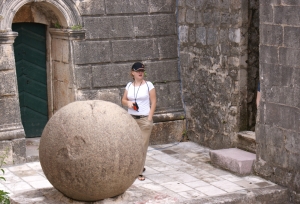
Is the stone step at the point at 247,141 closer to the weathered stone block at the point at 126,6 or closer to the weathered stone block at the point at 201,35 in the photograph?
the weathered stone block at the point at 201,35

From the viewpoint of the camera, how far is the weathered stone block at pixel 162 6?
11977 mm

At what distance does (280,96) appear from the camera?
9.38m

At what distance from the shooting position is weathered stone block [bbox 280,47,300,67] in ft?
29.5

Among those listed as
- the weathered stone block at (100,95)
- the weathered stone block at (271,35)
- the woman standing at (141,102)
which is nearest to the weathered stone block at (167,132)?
the weathered stone block at (100,95)

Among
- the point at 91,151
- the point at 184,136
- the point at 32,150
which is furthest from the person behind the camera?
the point at 184,136

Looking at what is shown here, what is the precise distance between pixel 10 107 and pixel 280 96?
4.16 m

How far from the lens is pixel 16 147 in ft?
35.0

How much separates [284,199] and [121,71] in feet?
12.5

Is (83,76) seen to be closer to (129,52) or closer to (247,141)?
(129,52)

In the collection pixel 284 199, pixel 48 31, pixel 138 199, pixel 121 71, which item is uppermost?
pixel 48 31

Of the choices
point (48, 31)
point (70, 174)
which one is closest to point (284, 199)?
point (70, 174)

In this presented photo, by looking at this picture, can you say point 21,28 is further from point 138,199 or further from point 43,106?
point 138,199

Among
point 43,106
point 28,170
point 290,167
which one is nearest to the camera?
point 290,167

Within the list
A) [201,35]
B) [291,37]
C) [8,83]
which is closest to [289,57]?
[291,37]
